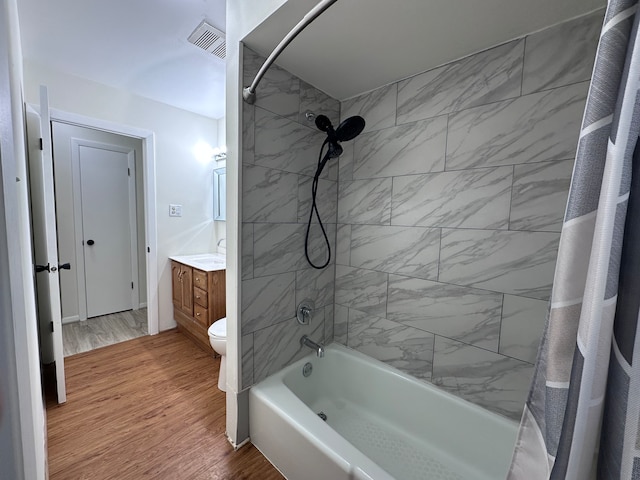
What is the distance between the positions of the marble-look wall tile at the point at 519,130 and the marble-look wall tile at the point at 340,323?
1182 mm

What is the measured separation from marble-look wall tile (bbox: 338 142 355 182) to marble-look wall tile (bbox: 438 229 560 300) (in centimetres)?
76

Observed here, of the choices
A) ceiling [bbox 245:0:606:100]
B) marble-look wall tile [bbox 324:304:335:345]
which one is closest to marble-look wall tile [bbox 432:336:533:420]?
marble-look wall tile [bbox 324:304:335:345]

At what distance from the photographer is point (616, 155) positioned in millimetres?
370

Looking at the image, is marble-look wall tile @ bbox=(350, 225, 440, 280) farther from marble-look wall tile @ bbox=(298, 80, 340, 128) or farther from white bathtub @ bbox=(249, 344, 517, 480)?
marble-look wall tile @ bbox=(298, 80, 340, 128)

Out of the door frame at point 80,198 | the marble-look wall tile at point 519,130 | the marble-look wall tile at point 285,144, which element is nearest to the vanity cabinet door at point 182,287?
the door frame at point 80,198

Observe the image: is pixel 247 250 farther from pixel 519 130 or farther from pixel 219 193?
pixel 219 193

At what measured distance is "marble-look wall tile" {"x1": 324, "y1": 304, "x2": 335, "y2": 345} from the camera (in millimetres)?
1928

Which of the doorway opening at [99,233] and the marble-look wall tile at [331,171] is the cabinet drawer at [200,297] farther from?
the marble-look wall tile at [331,171]

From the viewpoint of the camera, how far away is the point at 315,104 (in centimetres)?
171

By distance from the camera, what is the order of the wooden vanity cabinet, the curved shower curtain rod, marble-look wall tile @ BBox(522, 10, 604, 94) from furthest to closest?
the wooden vanity cabinet < marble-look wall tile @ BBox(522, 10, 604, 94) < the curved shower curtain rod

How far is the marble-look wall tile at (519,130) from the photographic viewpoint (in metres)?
1.09

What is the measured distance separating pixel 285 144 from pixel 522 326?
1.55 metres

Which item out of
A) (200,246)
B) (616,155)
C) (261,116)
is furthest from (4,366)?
(200,246)

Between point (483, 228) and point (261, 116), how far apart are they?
1.31 meters
